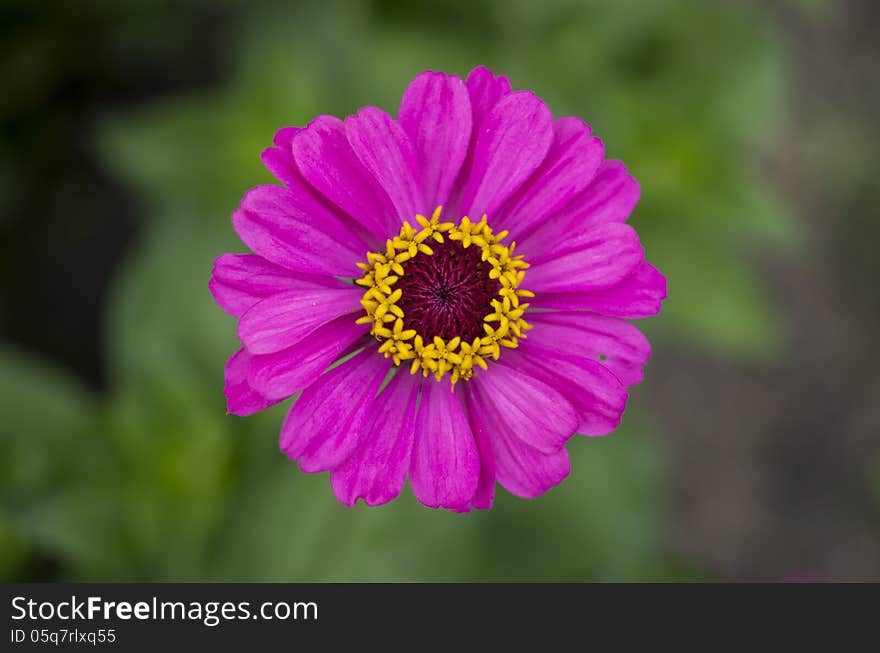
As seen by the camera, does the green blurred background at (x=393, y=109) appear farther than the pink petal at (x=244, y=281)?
Yes

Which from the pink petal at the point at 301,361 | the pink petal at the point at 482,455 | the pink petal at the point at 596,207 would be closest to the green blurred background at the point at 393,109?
the pink petal at the point at 482,455

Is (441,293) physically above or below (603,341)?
above

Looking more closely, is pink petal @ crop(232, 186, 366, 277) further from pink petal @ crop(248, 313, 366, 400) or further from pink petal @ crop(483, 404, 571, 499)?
pink petal @ crop(483, 404, 571, 499)

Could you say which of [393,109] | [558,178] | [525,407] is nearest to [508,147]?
[558,178]

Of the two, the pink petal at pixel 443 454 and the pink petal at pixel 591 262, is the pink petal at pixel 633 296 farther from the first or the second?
the pink petal at pixel 443 454

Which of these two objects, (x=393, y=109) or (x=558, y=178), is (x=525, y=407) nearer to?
(x=558, y=178)
